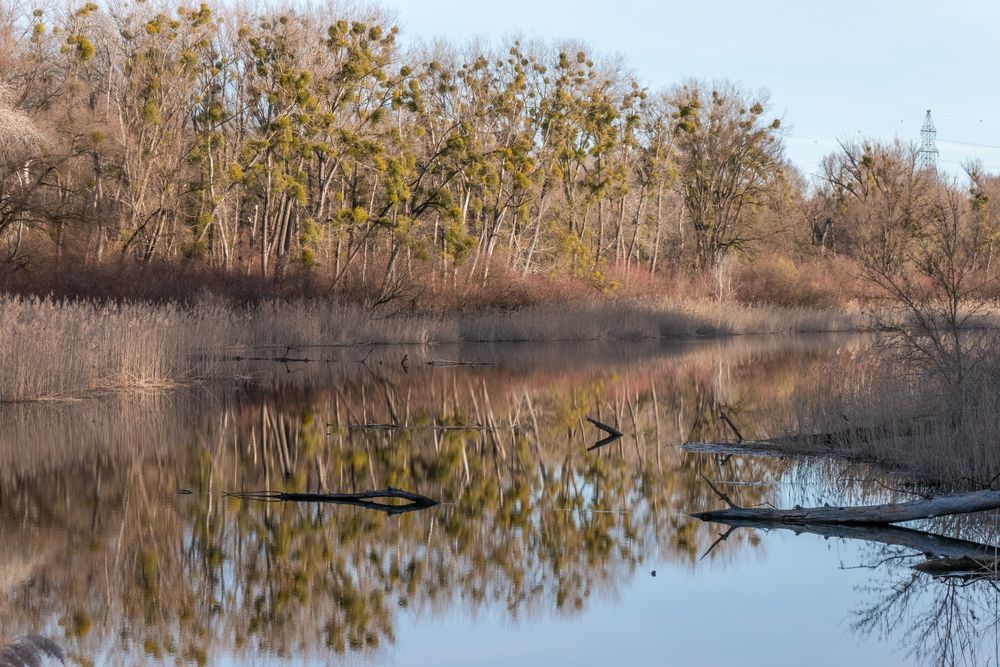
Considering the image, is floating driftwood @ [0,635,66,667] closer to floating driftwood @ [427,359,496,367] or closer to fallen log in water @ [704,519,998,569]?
fallen log in water @ [704,519,998,569]

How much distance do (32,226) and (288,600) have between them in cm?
2440

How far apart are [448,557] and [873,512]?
2.50 metres

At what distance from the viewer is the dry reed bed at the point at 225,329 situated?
14.4m

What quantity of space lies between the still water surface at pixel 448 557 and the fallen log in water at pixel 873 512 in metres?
0.13

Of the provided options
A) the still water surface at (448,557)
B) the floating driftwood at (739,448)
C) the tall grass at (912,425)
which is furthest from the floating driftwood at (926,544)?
the floating driftwood at (739,448)

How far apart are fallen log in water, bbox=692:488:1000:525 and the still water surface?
0.13 meters

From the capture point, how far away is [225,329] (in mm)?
21812

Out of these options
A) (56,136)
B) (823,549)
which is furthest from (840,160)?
(823,549)

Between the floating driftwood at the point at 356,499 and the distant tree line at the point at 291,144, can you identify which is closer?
the floating driftwood at the point at 356,499

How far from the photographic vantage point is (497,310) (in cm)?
3052

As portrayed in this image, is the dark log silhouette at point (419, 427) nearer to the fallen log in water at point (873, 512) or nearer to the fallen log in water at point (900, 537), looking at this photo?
the fallen log in water at point (873, 512)

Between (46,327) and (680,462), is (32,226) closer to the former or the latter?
(46,327)

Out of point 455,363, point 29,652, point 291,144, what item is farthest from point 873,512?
point 291,144

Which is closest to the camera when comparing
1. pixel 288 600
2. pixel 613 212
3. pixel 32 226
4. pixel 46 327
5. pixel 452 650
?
pixel 452 650
